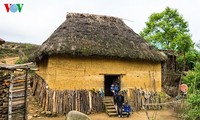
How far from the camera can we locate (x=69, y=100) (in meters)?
14.8

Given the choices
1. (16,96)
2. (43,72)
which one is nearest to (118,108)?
(43,72)

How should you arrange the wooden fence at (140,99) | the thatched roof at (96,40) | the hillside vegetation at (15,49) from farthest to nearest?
the hillside vegetation at (15,49) < the wooden fence at (140,99) < the thatched roof at (96,40)

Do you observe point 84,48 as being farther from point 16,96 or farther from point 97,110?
point 16,96

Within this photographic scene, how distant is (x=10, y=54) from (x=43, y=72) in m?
16.9

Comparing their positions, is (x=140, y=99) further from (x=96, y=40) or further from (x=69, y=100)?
(x=69, y=100)

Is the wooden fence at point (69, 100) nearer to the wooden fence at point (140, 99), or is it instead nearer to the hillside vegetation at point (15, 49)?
the wooden fence at point (140, 99)

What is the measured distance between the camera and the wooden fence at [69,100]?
47.8 ft

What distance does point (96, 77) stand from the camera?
52.5 feet

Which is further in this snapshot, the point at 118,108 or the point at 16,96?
the point at 118,108

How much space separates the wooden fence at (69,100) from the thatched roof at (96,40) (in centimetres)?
193

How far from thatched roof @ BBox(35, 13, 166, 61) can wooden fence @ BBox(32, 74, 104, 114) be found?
1.93m

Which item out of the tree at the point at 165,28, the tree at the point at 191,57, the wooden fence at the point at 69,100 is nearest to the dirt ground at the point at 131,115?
the wooden fence at the point at 69,100

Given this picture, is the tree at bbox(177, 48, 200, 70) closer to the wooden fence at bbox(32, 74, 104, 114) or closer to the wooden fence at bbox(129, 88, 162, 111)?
the wooden fence at bbox(129, 88, 162, 111)

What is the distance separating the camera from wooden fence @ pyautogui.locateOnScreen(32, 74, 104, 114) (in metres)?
14.6
